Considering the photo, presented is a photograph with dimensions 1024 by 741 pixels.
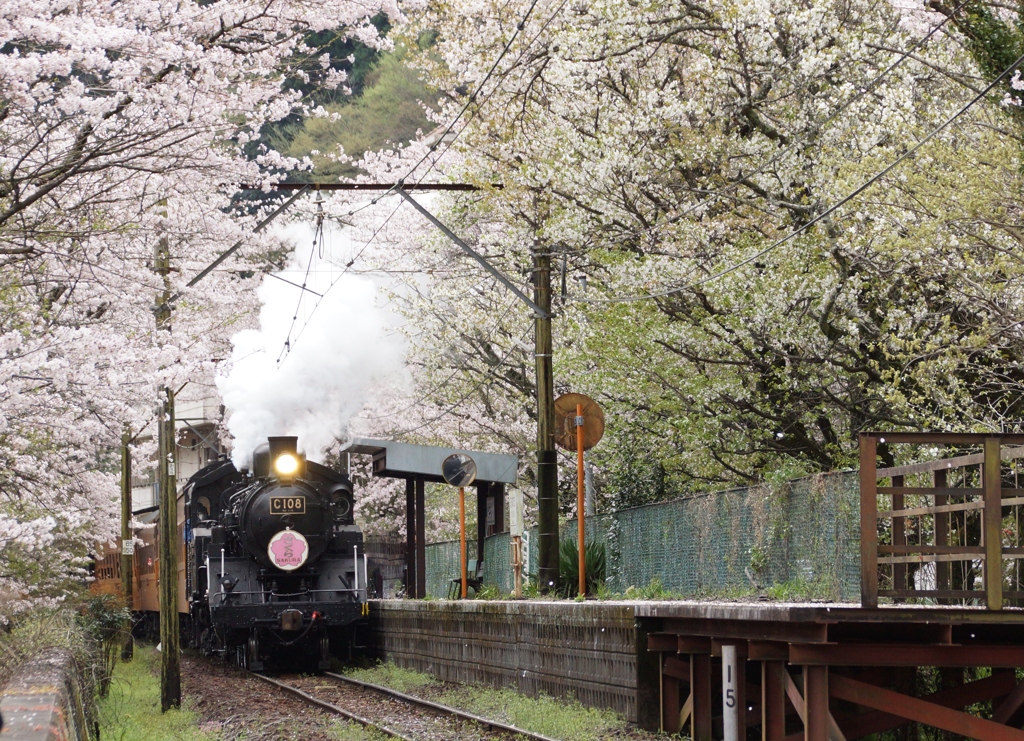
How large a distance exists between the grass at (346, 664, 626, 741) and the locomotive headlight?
3864 mm

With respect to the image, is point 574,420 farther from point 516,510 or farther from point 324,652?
point 324,652

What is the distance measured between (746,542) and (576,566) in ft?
15.8

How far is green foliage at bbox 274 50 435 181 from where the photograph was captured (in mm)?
52812

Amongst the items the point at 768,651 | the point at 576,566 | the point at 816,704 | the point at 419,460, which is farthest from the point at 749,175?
the point at 816,704

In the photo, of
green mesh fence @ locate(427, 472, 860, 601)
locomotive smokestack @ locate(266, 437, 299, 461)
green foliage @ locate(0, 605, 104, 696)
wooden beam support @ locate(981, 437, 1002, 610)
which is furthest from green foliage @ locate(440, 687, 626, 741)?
locomotive smokestack @ locate(266, 437, 299, 461)

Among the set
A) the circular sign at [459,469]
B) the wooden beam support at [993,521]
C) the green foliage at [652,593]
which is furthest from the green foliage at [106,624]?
the wooden beam support at [993,521]

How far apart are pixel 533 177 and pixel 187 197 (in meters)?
6.50

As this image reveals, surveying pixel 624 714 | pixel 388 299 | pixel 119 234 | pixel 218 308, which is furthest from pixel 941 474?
pixel 218 308

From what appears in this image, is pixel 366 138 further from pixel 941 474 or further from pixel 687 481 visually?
pixel 941 474

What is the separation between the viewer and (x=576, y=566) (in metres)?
19.9

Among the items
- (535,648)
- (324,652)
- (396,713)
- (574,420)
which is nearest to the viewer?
(396,713)

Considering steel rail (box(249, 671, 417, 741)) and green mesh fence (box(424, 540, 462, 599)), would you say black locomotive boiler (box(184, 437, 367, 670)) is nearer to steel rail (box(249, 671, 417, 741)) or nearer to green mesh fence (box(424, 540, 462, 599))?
steel rail (box(249, 671, 417, 741))

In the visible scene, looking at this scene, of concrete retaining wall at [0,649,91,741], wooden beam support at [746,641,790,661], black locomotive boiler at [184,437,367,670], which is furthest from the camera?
black locomotive boiler at [184,437,367,670]

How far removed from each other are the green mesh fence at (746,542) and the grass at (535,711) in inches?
94.4
